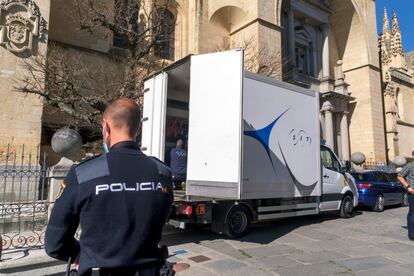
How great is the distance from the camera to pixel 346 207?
11133 millimetres

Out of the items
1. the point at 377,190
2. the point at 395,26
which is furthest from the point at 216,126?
the point at 395,26

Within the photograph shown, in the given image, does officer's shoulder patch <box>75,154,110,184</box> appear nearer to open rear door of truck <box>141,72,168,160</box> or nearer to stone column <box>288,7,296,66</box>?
open rear door of truck <box>141,72,168,160</box>

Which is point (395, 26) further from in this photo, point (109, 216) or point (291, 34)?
point (109, 216)

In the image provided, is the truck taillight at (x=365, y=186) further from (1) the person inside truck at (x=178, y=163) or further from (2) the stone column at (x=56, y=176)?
(2) the stone column at (x=56, y=176)

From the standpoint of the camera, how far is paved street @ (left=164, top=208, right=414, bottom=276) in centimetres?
578

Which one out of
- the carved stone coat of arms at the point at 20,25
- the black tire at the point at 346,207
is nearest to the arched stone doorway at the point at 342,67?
the black tire at the point at 346,207

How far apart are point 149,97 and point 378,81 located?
77.7 feet

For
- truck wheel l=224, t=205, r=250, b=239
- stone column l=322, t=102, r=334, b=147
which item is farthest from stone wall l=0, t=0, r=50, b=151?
stone column l=322, t=102, r=334, b=147

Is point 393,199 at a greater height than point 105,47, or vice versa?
point 105,47

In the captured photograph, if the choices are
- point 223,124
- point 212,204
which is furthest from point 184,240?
point 223,124

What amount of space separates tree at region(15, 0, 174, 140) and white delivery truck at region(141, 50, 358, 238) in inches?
167

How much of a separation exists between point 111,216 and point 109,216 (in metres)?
0.01

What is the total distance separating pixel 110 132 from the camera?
2.10 metres

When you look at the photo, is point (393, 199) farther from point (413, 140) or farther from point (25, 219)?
point (413, 140)
